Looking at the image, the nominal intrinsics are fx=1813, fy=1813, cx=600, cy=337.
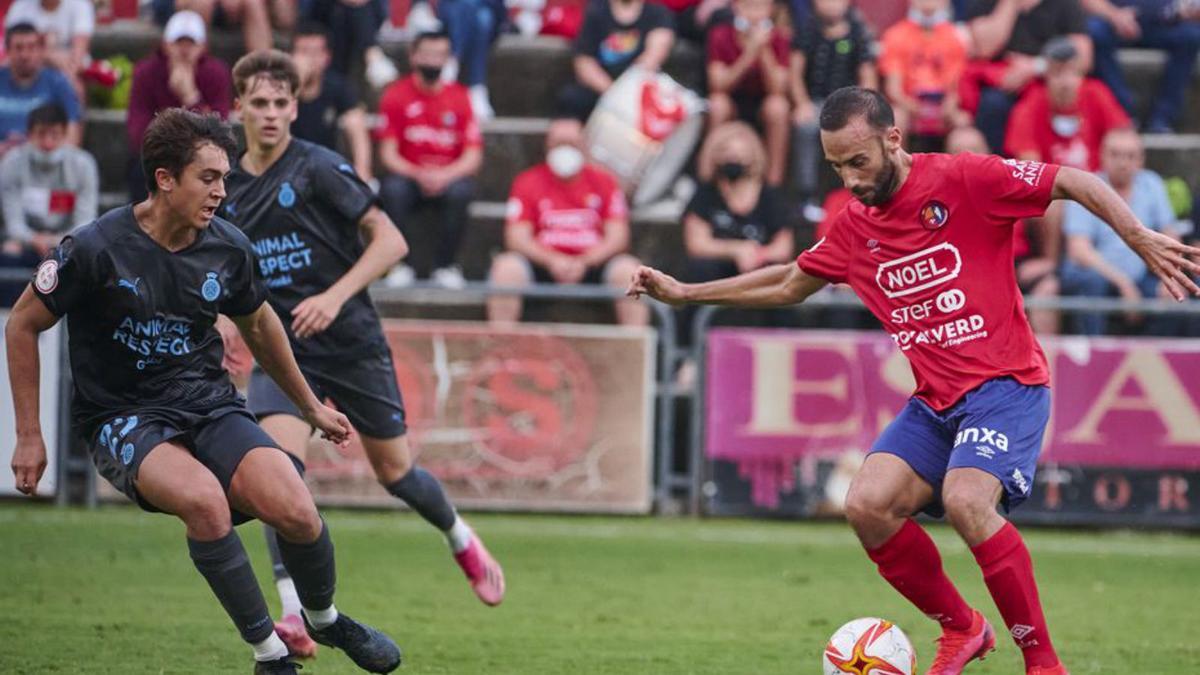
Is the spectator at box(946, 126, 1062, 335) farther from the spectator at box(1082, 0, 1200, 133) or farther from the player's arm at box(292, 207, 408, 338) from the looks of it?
the player's arm at box(292, 207, 408, 338)

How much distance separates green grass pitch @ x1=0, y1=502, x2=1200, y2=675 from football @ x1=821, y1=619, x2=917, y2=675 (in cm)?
76

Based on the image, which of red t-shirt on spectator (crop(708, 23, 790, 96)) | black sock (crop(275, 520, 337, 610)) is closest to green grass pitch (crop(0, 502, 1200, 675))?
black sock (crop(275, 520, 337, 610))

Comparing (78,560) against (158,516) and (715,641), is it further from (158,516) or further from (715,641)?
(715,641)

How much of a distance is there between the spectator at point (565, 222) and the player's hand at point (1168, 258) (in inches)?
292

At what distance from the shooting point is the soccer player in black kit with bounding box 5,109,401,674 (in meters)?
6.17

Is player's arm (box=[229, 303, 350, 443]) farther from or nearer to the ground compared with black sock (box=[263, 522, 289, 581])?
farther from the ground

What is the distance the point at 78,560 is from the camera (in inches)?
410

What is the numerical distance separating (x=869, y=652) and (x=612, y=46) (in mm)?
9153

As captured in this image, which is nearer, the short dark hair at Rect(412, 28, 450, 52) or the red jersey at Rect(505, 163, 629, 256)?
the red jersey at Rect(505, 163, 629, 256)

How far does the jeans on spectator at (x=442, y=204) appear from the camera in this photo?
14.1 meters

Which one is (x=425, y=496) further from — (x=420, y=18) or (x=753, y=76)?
(x=420, y=18)

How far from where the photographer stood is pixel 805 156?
1464 cm

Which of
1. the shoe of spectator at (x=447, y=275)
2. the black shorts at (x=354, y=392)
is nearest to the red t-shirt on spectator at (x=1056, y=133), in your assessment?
the shoe of spectator at (x=447, y=275)

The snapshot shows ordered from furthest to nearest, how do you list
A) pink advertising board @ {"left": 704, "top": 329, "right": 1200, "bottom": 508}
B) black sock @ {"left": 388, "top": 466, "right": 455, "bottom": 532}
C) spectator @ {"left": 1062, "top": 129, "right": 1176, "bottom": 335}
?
spectator @ {"left": 1062, "top": 129, "right": 1176, "bottom": 335} → pink advertising board @ {"left": 704, "top": 329, "right": 1200, "bottom": 508} → black sock @ {"left": 388, "top": 466, "right": 455, "bottom": 532}
